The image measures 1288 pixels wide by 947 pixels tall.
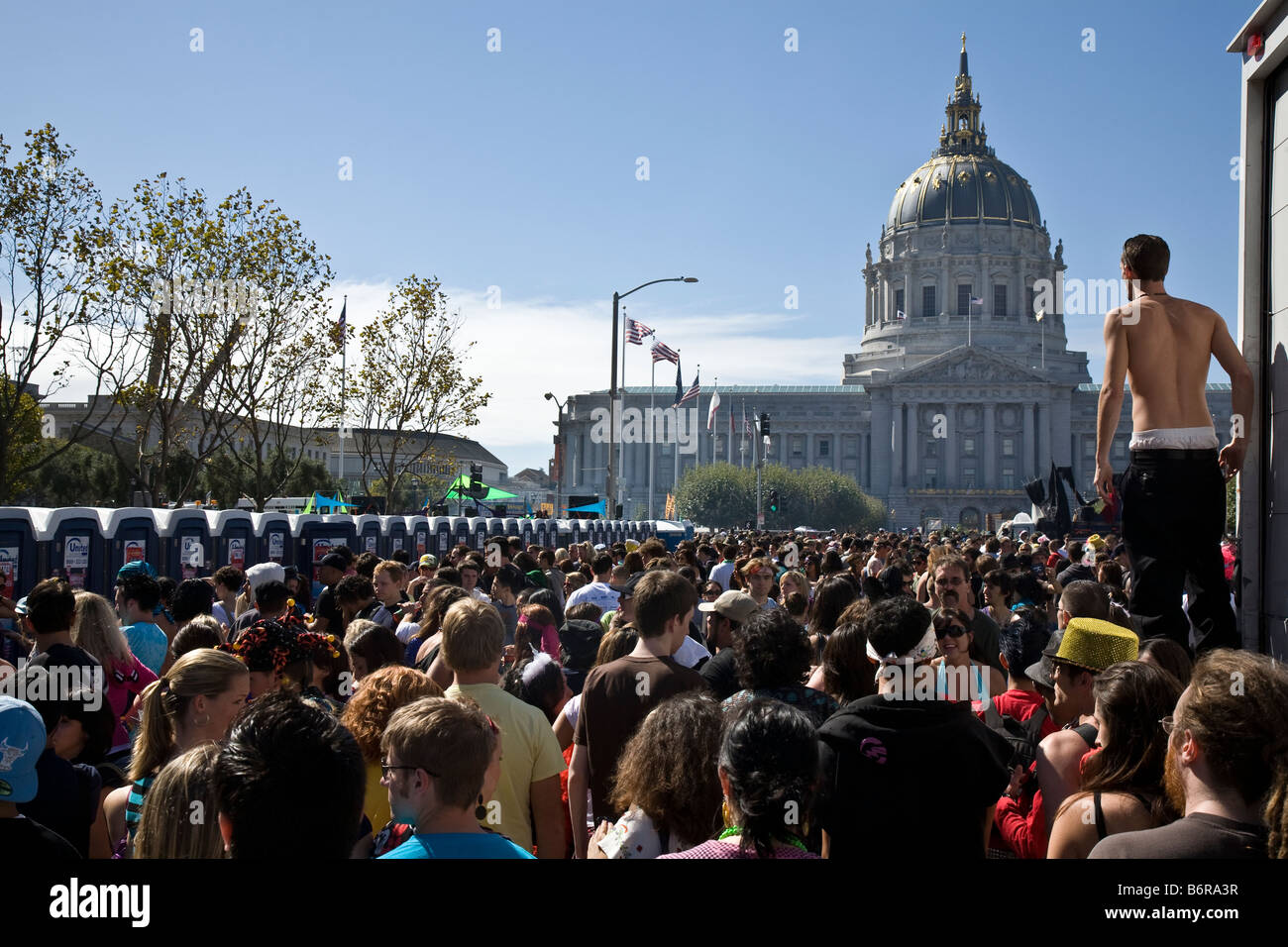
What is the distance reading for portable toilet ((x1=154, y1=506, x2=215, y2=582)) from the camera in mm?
19688

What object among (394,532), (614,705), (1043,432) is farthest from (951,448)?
(614,705)

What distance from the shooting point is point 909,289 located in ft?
442

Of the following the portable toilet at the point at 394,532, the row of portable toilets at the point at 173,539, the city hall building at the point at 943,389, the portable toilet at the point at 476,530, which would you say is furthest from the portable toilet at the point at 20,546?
the city hall building at the point at 943,389

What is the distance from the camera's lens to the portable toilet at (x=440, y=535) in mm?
28844

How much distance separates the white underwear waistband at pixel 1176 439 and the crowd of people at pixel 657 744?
3.09 ft

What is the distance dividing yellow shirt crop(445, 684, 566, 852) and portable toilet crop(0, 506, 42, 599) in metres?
12.9

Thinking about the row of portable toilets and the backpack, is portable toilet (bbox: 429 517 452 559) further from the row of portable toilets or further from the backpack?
the backpack

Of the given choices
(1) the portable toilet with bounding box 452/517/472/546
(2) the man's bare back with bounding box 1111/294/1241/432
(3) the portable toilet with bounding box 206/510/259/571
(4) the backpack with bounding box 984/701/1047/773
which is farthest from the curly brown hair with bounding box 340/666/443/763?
(1) the portable toilet with bounding box 452/517/472/546

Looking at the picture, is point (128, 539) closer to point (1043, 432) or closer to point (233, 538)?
point (233, 538)

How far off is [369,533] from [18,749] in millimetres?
21359

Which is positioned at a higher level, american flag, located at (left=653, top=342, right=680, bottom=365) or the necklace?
american flag, located at (left=653, top=342, right=680, bottom=365)

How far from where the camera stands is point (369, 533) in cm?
2527

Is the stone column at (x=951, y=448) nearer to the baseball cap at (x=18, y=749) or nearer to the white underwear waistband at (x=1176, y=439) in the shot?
the white underwear waistband at (x=1176, y=439)
